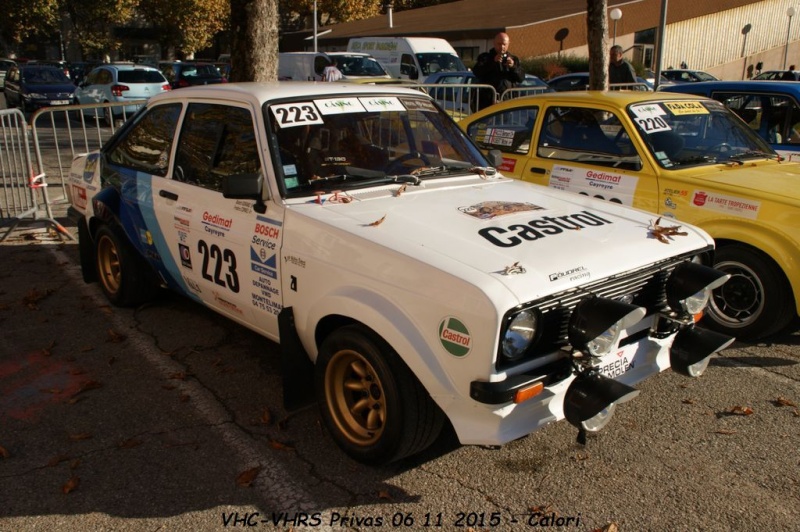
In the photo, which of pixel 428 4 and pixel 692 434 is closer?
pixel 692 434

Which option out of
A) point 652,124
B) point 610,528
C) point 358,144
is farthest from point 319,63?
point 610,528

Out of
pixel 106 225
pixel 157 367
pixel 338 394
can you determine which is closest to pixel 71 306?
pixel 106 225

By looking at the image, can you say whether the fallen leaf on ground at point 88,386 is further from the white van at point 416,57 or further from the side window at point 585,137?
the white van at point 416,57

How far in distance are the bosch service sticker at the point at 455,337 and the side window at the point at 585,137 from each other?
3572 mm

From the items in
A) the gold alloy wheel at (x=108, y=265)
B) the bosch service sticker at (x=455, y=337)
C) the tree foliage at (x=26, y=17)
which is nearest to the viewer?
the bosch service sticker at (x=455, y=337)

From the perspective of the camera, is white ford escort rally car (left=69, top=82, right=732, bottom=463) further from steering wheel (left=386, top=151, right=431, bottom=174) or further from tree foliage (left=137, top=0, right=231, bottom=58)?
tree foliage (left=137, top=0, right=231, bottom=58)

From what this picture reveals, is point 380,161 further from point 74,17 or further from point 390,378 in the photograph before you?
point 74,17

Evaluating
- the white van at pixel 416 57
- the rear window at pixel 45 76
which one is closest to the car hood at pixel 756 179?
the white van at pixel 416 57

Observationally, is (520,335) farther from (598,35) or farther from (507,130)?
(598,35)

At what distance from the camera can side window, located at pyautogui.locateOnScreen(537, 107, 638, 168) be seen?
20.2ft

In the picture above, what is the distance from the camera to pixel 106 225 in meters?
5.69

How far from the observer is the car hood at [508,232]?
10.5 feet

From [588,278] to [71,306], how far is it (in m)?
4.55

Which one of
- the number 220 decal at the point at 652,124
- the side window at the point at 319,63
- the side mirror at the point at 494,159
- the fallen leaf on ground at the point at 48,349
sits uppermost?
the side window at the point at 319,63
